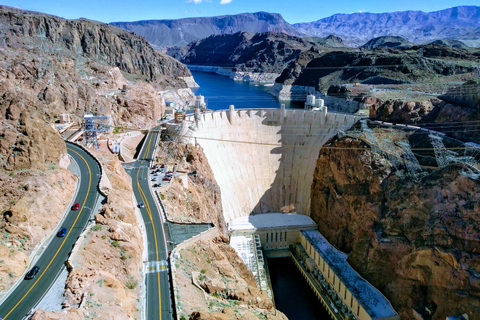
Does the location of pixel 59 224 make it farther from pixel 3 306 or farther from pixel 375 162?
pixel 375 162

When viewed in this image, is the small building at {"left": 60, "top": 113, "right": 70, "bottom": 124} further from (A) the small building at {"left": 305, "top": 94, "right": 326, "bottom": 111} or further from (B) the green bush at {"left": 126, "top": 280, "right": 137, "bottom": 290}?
(A) the small building at {"left": 305, "top": 94, "right": 326, "bottom": 111}

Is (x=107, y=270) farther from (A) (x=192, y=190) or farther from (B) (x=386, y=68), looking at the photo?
(B) (x=386, y=68)

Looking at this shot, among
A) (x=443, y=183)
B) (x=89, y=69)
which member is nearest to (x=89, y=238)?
(x=443, y=183)

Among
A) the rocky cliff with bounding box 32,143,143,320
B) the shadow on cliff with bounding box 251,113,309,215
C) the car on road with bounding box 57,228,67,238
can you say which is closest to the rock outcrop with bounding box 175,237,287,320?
the rocky cliff with bounding box 32,143,143,320

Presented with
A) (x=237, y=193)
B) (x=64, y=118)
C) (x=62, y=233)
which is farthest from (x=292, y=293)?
(x=64, y=118)

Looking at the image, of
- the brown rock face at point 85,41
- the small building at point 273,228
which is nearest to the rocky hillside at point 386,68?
the brown rock face at point 85,41

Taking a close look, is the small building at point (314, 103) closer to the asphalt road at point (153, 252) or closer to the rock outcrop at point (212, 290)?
the asphalt road at point (153, 252)
